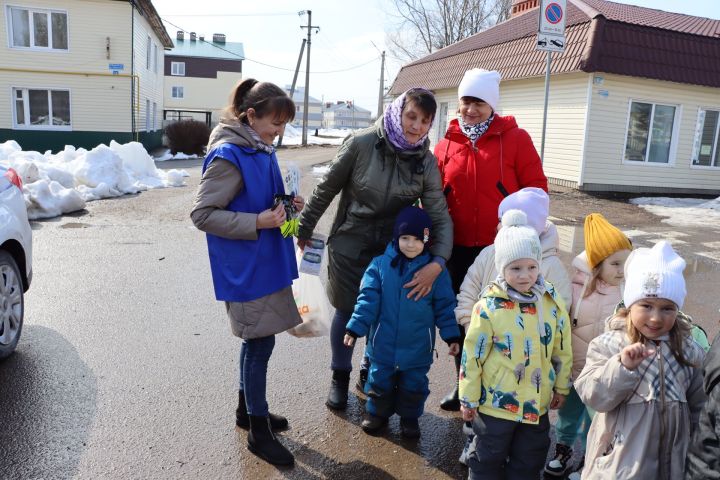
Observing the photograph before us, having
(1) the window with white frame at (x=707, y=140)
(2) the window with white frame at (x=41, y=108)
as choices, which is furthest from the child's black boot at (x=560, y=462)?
(2) the window with white frame at (x=41, y=108)

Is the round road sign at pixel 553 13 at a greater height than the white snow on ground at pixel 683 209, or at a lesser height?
greater

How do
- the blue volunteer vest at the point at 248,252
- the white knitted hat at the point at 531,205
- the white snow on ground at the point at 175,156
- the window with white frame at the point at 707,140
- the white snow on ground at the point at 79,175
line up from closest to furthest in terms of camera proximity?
the blue volunteer vest at the point at 248,252 < the white knitted hat at the point at 531,205 < the white snow on ground at the point at 79,175 < the window with white frame at the point at 707,140 < the white snow on ground at the point at 175,156

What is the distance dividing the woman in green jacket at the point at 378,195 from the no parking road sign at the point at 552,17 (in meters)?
6.71

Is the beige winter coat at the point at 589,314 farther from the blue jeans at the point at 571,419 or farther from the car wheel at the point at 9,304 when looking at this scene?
the car wheel at the point at 9,304

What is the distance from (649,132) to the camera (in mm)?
16156

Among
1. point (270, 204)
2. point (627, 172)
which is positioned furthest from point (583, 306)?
point (627, 172)

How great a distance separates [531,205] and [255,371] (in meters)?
1.69

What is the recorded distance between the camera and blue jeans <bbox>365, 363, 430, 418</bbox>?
3336 millimetres

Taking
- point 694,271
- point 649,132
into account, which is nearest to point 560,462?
point 694,271

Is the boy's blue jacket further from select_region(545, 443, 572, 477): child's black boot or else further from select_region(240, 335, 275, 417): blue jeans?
select_region(545, 443, 572, 477): child's black boot

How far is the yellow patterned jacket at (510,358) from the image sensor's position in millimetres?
2664

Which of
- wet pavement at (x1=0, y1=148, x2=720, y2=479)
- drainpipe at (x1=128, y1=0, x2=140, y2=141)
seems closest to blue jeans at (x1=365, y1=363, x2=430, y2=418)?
wet pavement at (x1=0, y1=148, x2=720, y2=479)

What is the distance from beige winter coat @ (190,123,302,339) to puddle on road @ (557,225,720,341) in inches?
157

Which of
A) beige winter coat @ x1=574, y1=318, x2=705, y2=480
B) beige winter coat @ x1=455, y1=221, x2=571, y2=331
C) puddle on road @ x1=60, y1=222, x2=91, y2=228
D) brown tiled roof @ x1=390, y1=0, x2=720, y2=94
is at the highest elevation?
brown tiled roof @ x1=390, y1=0, x2=720, y2=94
